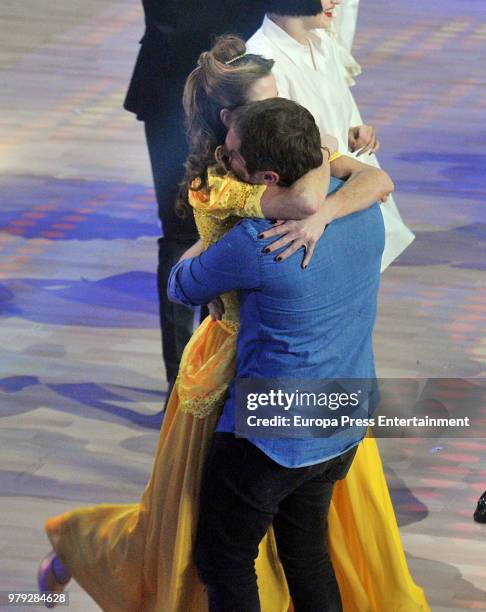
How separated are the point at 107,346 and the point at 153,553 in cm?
183

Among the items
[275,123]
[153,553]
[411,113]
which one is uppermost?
[275,123]

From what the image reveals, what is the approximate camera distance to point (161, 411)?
397 cm

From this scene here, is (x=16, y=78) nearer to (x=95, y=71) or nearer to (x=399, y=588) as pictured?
(x=95, y=71)

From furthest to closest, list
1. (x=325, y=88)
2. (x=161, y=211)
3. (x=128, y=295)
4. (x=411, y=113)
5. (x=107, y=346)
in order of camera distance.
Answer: (x=411, y=113)
(x=128, y=295)
(x=107, y=346)
(x=161, y=211)
(x=325, y=88)

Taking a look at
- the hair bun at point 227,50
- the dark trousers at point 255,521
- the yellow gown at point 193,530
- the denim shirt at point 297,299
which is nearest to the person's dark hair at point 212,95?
the hair bun at point 227,50

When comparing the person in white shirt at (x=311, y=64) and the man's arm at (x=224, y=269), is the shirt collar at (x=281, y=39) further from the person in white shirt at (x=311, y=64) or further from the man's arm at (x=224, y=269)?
the man's arm at (x=224, y=269)

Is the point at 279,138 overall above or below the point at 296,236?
above

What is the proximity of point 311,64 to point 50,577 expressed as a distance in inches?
54.3

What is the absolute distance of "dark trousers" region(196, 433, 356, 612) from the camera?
2.33 m

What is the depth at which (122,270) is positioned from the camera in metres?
5.07

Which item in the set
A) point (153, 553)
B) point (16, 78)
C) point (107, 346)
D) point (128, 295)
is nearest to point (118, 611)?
point (153, 553)

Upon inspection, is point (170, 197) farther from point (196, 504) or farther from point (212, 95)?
point (196, 504)

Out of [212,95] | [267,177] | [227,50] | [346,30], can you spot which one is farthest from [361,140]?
[267,177]

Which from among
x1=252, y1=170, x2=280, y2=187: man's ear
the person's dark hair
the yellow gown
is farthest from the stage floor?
x1=252, y1=170, x2=280, y2=187: man's ear
